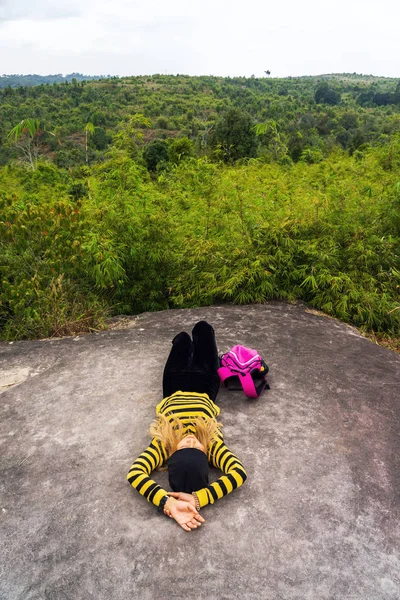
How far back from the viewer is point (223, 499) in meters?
2.26

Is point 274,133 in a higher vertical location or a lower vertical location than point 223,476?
higher

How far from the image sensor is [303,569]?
1899 mm

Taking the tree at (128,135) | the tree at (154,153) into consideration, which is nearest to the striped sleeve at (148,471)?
the tree at (128,135)

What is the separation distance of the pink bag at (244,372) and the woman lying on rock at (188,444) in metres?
0.11

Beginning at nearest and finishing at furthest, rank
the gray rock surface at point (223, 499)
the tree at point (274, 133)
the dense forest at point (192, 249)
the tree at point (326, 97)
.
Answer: the gray rock surface at point (223, 499) → the dense forest at point (192, 249) → the tree at point (274, 133) → the tree at point (326, 97)

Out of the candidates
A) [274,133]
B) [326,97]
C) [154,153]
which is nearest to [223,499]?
[274,133]

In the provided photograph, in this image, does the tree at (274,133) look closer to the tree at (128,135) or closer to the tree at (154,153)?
the tree at (128,135)

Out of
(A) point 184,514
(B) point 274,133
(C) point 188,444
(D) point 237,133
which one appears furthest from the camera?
(D) point 237,133

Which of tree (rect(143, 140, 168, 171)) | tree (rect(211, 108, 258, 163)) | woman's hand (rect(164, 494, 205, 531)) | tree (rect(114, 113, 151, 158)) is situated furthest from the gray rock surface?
tree (rect(211, 108, 258, 163))

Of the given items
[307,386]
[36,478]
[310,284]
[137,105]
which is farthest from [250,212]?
[137,105]

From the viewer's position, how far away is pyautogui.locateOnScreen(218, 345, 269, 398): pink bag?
308 cm

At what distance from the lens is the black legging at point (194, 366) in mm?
3061

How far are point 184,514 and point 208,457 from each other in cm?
43

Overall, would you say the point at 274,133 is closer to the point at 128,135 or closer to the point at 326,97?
the point at 128,135
